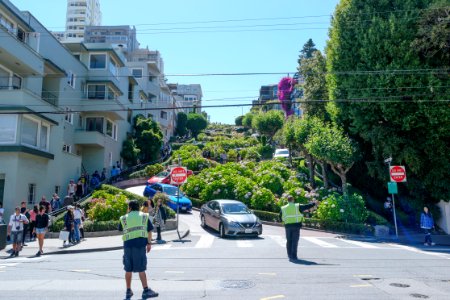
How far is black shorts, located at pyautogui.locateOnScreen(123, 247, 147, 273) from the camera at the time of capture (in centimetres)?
698

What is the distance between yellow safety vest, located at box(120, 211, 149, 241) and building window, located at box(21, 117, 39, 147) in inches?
626

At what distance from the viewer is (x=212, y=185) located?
2600 centimetres

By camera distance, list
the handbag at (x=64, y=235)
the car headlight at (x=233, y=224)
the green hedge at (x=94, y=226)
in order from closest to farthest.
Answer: the handbag at (x=64, y=235) → the car headlight at (x=233, y=224) → the green hedge at (x=94, y=226)

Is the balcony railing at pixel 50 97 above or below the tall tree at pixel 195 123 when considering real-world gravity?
below

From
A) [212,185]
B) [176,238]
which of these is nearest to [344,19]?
[212,185]

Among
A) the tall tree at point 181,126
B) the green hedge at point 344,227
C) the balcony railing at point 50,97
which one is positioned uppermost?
the tall tree at point 181,126

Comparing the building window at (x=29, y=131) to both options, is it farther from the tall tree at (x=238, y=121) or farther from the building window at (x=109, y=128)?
the tall tree at (x=238, y=121)

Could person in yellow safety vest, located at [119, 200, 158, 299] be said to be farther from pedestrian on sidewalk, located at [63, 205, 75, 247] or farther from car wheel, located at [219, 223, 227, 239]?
car wheel, located at [219, 223, 227, 239]

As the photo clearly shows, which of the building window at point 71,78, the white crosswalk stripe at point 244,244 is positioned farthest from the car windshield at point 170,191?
the building window at point 71,78

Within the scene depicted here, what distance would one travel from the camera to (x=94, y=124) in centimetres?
3334

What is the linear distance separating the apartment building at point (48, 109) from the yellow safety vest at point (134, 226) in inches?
344

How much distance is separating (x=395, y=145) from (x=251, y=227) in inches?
405

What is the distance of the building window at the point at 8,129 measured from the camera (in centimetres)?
1977

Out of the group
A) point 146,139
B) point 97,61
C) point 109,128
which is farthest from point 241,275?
point 146,139
